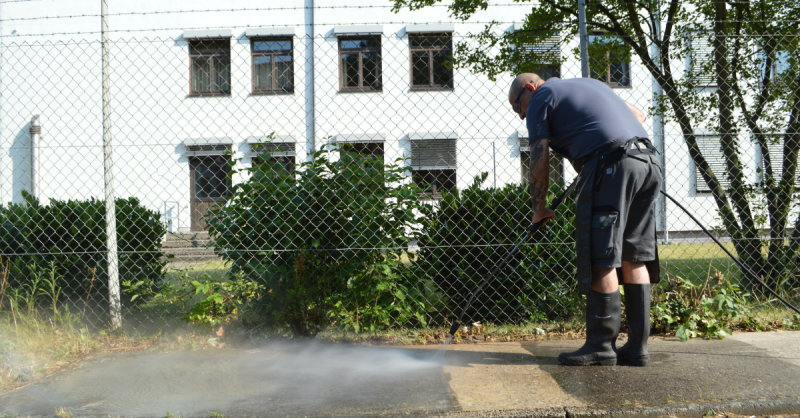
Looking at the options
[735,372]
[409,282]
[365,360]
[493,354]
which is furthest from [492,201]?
[735,372]

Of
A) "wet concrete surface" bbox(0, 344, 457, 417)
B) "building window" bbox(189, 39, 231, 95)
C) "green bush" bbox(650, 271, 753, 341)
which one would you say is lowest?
"wet concrete surface" bbox(0, 344, 457, 417)

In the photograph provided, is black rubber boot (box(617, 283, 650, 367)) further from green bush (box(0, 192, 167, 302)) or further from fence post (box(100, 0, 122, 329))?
fence post (box(100, 0, 122, 329))

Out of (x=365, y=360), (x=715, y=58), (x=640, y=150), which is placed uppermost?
(x=715, y=58)

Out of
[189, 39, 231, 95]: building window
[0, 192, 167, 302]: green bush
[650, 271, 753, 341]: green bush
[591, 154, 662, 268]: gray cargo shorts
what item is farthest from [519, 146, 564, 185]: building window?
[189, 39, 231, 95]: building window

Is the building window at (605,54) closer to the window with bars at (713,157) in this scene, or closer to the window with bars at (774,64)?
the window with bars at (713,157)

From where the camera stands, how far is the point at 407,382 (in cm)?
270

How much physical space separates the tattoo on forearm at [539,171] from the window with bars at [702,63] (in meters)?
2.77

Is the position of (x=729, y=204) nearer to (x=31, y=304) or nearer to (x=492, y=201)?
(x=492, y=201)

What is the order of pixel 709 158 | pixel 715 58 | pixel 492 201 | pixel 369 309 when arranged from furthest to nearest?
1. pixel 709 158
2. pixel 715 58
3. pixel 492 201
4. pixel 369 309

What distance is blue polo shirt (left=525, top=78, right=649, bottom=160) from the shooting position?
273 centimetres

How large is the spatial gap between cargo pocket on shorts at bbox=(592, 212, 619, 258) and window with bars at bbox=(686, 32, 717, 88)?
2.84 meters

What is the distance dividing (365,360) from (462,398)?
2.80ft

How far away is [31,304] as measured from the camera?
3.67m

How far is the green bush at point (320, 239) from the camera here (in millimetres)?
3543
